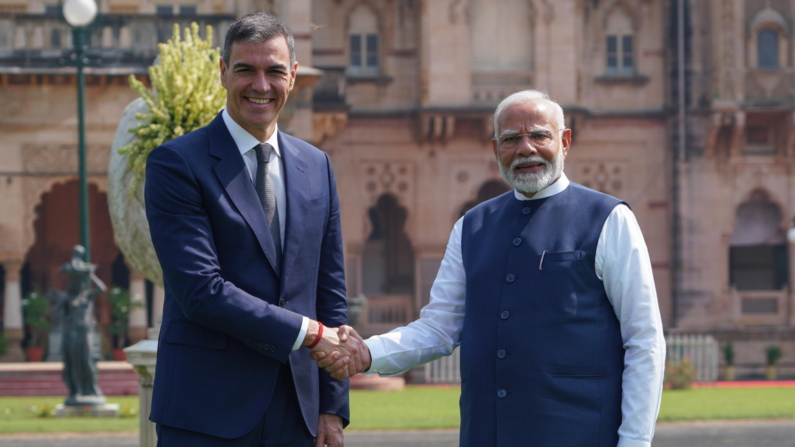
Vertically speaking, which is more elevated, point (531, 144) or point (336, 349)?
point (531, 144)

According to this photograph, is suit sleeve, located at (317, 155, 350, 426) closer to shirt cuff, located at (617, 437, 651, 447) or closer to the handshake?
the handshake

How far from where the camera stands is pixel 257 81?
4141mm

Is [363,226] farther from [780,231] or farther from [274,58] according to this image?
[274,58]

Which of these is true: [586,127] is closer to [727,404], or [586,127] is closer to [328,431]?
[727,404]

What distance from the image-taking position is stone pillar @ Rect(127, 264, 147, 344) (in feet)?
74.8

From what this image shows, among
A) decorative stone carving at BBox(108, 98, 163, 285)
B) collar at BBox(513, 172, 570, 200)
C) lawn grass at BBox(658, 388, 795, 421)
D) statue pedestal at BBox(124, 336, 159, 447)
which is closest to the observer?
collar at BBox(513, 172, 570, 200)

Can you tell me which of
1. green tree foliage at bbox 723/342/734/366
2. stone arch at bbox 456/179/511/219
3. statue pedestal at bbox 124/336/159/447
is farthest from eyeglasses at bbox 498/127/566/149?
stone arch at bbox 456/179/511/219

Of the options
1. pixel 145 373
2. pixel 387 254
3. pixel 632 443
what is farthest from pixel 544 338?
pixel 387 254

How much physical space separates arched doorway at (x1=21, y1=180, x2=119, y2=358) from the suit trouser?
77.1 feet

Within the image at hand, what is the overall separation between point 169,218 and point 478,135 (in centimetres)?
2273

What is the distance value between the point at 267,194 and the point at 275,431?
0.90m

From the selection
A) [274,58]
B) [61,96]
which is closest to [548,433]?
[274,58]

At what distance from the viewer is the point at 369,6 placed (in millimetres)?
26812

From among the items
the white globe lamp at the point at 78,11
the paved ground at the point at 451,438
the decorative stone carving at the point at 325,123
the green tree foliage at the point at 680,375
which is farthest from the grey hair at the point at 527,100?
the decorative stone carving at the point at 325,123
